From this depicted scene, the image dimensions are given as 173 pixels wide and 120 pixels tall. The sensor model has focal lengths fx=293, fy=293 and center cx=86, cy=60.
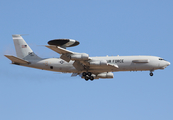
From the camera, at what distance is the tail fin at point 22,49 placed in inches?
2243

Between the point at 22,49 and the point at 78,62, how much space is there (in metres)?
12.6

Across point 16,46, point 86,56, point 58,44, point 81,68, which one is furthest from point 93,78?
point 16,46

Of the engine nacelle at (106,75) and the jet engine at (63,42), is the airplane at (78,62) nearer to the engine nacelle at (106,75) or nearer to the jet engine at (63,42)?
the jet engine at (63,42)

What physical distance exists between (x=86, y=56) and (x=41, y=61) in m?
10.3

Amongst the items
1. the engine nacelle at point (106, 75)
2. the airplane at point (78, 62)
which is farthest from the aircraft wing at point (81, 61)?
the engine nacelle at point (106, 75)

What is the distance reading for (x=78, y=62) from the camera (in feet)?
173

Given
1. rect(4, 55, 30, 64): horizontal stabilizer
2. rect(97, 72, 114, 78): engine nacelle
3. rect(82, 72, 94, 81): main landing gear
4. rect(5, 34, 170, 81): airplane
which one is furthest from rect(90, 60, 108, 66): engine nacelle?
rect(4, 55, 30, 64): horizontal stabilizer

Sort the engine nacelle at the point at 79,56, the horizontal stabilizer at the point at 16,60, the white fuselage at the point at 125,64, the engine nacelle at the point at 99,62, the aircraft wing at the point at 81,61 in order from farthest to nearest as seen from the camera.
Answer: the horizontal stabilizer at the point at 16,60, the white fuselage at the point at 125,64, the engine nacelle at the point at 99,62, the engine nacelle at the point at 79,56, the aircraft wing at the point at 81,61

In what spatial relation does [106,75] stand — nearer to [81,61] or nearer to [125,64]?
[125,64]

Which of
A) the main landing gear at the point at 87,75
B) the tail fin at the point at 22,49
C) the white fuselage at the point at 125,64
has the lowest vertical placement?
the main landing gear at the point at 87,75

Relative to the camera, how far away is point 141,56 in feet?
175

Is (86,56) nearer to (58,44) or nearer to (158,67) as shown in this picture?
(58,44)

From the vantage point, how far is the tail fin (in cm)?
5697

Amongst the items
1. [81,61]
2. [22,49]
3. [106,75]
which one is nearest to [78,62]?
[81,61]
